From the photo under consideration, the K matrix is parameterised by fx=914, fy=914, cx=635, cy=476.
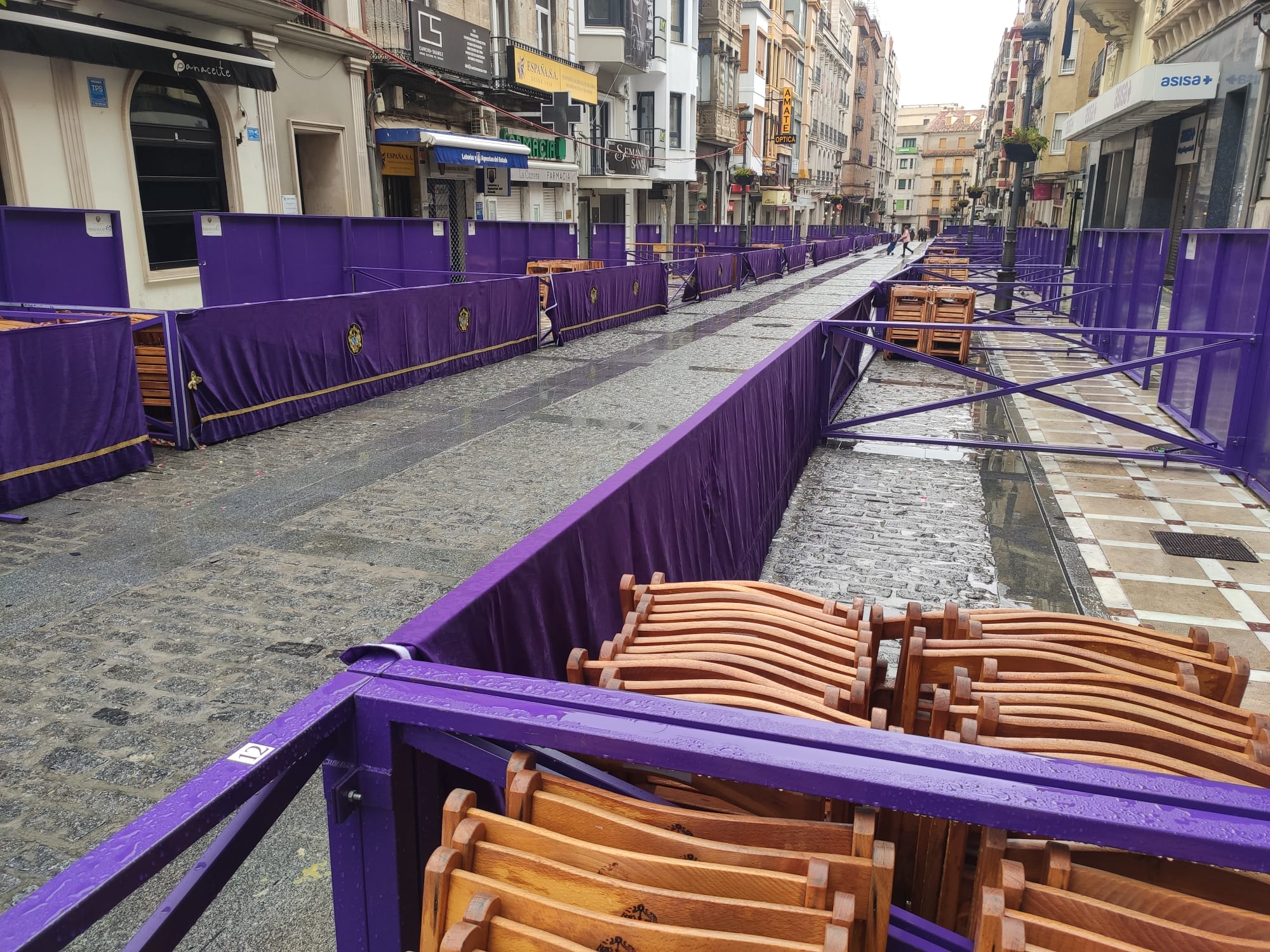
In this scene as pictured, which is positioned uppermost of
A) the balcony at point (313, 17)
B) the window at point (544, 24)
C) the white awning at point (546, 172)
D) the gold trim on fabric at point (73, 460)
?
the window at point (544, 24)

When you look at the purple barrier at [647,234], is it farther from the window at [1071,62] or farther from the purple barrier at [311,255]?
the window at [1071,62]

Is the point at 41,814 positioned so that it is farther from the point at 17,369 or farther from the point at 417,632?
the point at 17,369

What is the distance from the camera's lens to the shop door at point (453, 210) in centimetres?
2378

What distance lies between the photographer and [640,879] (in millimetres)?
1922

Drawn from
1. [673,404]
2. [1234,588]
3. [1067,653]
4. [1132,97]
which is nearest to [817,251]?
[1132,97]

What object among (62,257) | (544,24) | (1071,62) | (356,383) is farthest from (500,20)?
(1071,62)

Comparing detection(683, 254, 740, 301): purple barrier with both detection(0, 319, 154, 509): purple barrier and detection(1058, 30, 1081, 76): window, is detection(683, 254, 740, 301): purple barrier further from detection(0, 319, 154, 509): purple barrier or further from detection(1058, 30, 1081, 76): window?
detection(1058, 30, 1081, 76): window

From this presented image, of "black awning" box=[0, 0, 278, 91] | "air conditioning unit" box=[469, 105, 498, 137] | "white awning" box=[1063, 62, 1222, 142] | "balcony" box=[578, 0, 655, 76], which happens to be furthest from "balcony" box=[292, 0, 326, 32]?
"white awning" box=[1063, 62, 1222, 142]

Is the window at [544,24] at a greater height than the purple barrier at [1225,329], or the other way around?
the window at [544,24]

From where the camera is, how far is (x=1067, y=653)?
3.23m

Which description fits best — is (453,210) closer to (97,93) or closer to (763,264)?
(97,93)

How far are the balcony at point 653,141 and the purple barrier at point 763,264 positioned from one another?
23.5 ft

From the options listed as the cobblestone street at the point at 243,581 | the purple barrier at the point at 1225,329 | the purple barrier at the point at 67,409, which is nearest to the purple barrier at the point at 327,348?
the cobblestone street at the point at 243,581

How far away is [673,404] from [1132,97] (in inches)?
802
